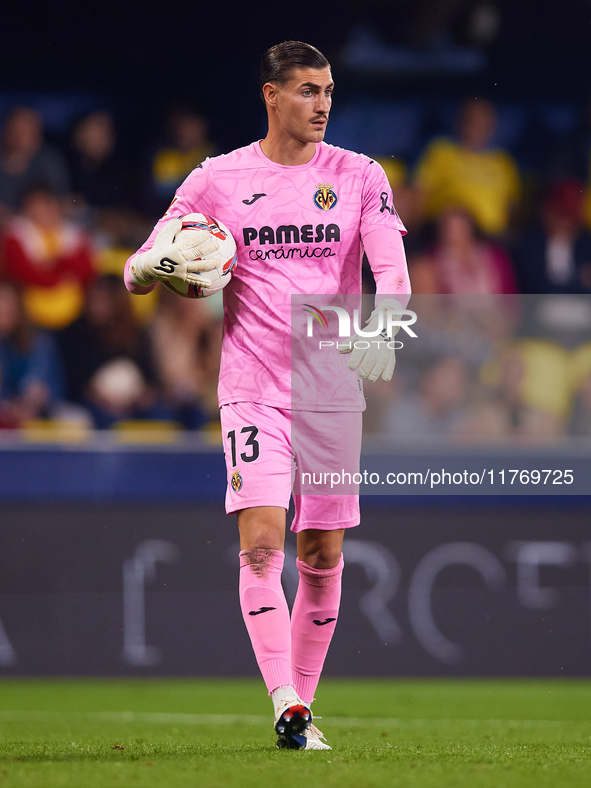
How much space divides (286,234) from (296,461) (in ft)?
2.65

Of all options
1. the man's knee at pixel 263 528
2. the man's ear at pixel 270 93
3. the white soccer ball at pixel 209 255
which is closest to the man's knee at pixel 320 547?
the man's knee at pixel 263 528

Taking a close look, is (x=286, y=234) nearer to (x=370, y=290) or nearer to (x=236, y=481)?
(x=236, y=481)

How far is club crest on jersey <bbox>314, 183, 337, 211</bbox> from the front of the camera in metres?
4.13

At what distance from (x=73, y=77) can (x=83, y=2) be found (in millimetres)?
830

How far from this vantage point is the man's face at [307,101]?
4047mm

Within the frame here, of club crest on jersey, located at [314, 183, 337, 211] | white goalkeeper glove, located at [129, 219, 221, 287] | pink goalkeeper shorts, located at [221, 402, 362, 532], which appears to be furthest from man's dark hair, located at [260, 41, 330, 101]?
pink goalkeeper shorts, located at [221, 402, 362, 532]

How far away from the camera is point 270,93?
4.16 metres

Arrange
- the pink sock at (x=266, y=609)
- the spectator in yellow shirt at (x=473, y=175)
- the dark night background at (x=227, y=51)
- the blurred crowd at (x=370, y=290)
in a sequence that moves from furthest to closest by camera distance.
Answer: the dark night background at (x=227, y=51)
the spectator in yellow shirt at (x=473, y=175)
the blurred crowd at (x=370, y=290)
the pink sock at (x=266, y=609)

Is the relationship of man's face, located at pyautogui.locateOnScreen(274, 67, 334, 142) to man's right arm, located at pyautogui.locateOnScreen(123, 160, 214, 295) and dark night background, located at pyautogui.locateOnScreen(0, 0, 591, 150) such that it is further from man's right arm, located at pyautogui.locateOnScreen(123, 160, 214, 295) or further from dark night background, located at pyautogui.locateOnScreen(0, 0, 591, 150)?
dark night background, located at pyautogui.locateOnScreen(0, 0, 591, 150)

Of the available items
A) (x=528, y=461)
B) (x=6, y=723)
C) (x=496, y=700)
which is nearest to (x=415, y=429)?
(x=528, y=461)

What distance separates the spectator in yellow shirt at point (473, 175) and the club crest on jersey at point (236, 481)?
634 centimetres

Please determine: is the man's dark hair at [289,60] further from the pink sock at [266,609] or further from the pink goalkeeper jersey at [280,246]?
the pink sock at [266,609]

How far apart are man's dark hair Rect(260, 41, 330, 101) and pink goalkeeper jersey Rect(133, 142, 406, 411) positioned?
0.95 feet

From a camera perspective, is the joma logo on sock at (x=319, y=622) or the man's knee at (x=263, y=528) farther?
the joma logo on sock at (x=319, y=622)
